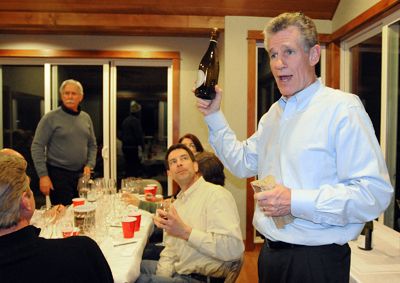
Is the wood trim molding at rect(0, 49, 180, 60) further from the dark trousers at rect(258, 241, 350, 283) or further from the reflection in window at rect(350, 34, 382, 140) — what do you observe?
the dark trousers at rect(258, 241, 350, 283)

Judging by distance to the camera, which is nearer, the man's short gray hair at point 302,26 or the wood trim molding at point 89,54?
the man's short gray hair at point 302,26

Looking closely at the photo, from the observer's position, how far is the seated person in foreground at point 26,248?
1087 mm

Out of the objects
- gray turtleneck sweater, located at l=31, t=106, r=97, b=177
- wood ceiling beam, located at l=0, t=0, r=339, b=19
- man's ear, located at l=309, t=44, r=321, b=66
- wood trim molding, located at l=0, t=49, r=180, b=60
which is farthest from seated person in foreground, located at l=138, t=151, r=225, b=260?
wood trim molding, located at l=0, t=49, r=180, b=60

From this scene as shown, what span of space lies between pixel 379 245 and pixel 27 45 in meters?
4.06

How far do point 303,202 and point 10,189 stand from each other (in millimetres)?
851

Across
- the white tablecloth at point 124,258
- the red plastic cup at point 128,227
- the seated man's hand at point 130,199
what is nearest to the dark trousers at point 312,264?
the white tablecloth at point 124,258

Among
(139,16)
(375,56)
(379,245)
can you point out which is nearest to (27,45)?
(139,16)

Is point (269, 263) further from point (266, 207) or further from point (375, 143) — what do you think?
point (375, 143)

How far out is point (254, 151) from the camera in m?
1.44

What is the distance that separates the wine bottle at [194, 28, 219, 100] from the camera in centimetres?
143

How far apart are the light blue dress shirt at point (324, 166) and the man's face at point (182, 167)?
96 cm

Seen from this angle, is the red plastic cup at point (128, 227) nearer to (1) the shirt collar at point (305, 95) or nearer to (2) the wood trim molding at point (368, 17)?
(1) the shirt collar at point (305, 95)

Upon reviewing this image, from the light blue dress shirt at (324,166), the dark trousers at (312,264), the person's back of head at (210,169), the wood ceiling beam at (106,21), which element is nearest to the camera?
the light blue dress shirt at (324,166)

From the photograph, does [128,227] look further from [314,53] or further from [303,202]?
[314,53]
